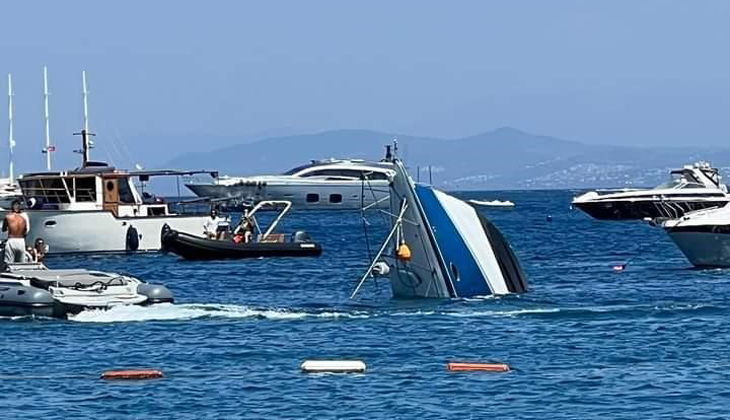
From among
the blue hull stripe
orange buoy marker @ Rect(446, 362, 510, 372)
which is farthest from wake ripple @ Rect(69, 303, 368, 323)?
orange buoy marker @ Rect(446, 362, 510, 372)

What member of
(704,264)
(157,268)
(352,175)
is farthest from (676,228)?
(352,175)

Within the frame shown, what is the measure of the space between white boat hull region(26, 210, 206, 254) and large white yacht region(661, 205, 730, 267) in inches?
943

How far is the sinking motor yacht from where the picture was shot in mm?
41219

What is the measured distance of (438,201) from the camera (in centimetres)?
4172

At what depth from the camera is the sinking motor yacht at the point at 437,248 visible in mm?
41219

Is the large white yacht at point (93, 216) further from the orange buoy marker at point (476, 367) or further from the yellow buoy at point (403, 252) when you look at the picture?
the orange buoy marker at point (476, 367)

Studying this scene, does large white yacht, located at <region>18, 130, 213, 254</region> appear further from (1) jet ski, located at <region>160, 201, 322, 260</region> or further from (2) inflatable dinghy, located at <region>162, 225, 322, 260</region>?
(2) inflatable dinghy, located at <region>162, 225, 322, 260</region>

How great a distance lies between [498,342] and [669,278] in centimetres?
1913

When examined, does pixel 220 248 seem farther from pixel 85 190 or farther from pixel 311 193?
pixel 311 193

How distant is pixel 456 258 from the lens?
4122 centimetres

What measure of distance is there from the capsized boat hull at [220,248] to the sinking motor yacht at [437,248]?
23.1 m

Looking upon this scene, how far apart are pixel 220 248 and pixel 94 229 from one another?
320 inches

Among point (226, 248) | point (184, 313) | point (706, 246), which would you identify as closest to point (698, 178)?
point (226, 248)

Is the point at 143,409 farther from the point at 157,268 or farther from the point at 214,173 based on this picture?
the point at 214,173
